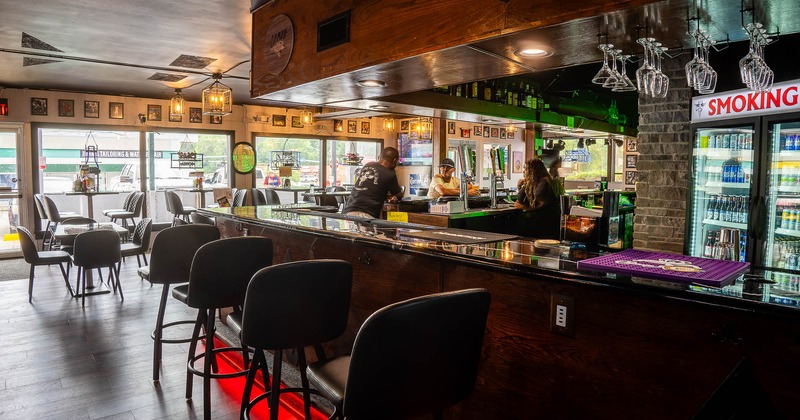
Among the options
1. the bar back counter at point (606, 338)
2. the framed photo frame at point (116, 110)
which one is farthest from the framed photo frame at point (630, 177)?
the bar back counter at point (606, 338)

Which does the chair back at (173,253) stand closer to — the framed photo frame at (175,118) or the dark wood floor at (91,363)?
the dark wood floor at (91,363)

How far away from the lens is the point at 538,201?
6.54 metres

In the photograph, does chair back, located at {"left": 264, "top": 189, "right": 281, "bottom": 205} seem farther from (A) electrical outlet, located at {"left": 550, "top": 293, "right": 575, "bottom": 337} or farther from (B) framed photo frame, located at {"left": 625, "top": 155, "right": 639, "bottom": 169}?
(A) electrical outlet, located at {"left": 550, "top": 293, "right": 575, "bottom": 337}

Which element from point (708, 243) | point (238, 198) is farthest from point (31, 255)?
point (708, 243)

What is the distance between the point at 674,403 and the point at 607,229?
103cm

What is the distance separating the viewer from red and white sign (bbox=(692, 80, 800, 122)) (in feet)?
12.1

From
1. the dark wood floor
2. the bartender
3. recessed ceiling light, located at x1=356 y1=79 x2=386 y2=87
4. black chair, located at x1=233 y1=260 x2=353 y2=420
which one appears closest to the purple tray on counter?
black chair, located at x1=233 y1=260 x2=353 y2=420

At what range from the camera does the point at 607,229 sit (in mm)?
2615

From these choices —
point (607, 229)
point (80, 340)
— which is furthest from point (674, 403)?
point (80, 340)

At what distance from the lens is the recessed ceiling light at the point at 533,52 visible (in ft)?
8.13

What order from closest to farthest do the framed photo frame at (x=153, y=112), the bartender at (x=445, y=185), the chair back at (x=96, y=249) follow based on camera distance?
the chair back at (x=96, y=249), the bartender at (x=445, y=185), the framed photo frame at (x=153, y=112)

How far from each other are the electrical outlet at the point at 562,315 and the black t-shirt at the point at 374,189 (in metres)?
3.02

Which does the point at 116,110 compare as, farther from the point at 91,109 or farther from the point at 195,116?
the point at 195,116

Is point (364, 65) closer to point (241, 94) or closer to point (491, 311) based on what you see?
point (491, 311)
